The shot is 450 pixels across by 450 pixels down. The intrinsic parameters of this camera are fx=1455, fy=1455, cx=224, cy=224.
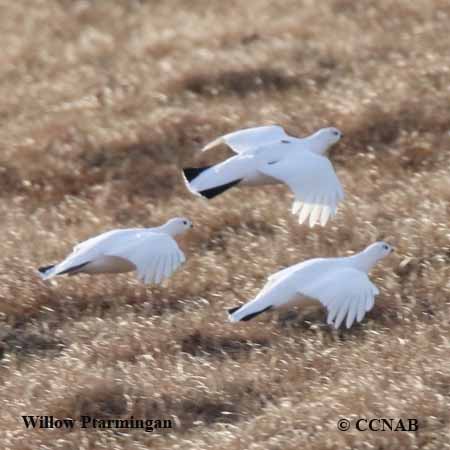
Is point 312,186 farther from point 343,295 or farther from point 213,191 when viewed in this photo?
point 343,295

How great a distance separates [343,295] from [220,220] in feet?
7.45

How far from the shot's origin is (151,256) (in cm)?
869

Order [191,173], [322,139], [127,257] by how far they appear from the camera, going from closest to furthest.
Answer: [127,257] < [191,173] < [322,139]

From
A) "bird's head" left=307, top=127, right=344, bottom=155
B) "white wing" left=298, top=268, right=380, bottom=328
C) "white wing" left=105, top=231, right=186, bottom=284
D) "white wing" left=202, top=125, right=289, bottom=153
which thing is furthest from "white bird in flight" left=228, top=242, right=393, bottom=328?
"bird's head" left=307, top=127, right=344, bottom=155

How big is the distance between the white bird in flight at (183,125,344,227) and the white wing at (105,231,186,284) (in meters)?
0.53

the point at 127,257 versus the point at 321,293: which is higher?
the point at 321,293

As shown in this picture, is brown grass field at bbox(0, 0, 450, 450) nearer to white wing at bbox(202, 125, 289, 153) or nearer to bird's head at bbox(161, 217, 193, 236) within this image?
bird's head at bbox(161, 217, 193, 236)

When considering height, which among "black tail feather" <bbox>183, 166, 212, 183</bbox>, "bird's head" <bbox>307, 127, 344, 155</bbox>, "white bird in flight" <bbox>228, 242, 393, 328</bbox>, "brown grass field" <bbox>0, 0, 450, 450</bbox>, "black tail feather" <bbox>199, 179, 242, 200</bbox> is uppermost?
"bird's head" <bbox>307, 127, 344, 155</bbox>

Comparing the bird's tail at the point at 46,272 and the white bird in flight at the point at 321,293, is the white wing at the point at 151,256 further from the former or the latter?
the white bird in flight at the point at 321,293

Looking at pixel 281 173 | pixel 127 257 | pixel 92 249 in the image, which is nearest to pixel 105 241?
pixel 92 249

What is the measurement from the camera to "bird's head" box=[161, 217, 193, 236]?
9.42 metres

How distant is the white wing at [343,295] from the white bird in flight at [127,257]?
1.02 m

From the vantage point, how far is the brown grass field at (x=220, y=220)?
7527mm

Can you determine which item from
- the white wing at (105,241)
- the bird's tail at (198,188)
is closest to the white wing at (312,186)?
the bird's tail at (198,188)
